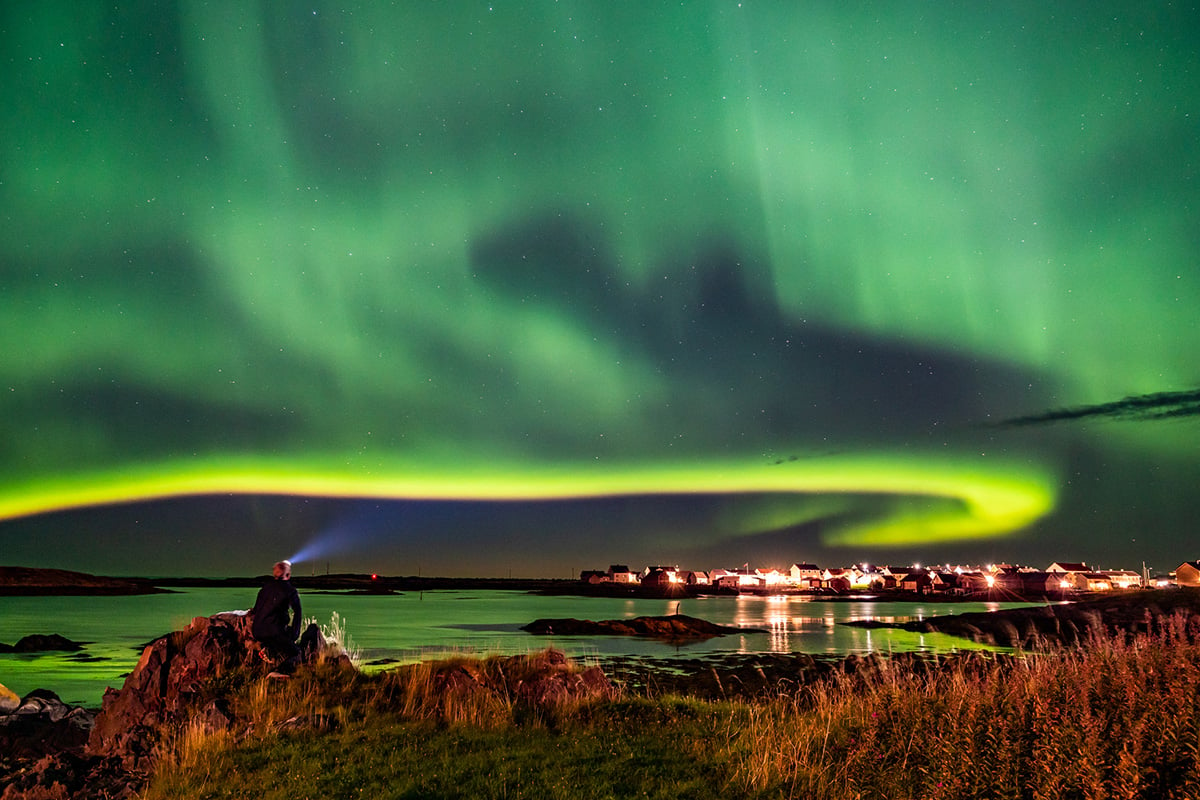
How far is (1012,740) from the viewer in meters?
9.26

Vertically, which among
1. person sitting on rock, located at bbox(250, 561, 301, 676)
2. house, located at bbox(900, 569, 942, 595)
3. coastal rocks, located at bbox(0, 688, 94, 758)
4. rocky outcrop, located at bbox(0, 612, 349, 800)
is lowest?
house, located at bbox(900, 569, 942, 595)

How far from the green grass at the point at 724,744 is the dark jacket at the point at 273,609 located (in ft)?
4.20

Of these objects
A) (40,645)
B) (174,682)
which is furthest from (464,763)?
(40,645)

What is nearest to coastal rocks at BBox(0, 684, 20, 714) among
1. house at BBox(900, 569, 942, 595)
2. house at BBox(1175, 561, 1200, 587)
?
house at BBox(1175, 561, 1200, 587)

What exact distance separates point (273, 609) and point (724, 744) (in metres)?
10.7

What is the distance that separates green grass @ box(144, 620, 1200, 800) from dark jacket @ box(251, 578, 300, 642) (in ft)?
4.20

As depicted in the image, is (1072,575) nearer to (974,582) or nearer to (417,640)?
(974,582)

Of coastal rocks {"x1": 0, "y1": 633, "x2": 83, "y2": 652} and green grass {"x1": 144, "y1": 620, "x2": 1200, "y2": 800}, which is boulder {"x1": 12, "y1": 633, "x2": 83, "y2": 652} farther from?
green grass {"x1": 144, "y1": 620, "x2": 1200, "y2": 800}

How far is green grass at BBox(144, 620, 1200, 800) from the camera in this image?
8.45 meters

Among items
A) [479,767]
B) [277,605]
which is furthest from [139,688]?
[479,767]

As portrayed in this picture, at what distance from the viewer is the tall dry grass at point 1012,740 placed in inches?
315

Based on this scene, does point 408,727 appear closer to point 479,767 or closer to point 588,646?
point 479,767

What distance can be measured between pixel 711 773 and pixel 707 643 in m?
46.5

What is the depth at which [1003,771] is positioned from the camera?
8.30 metres
